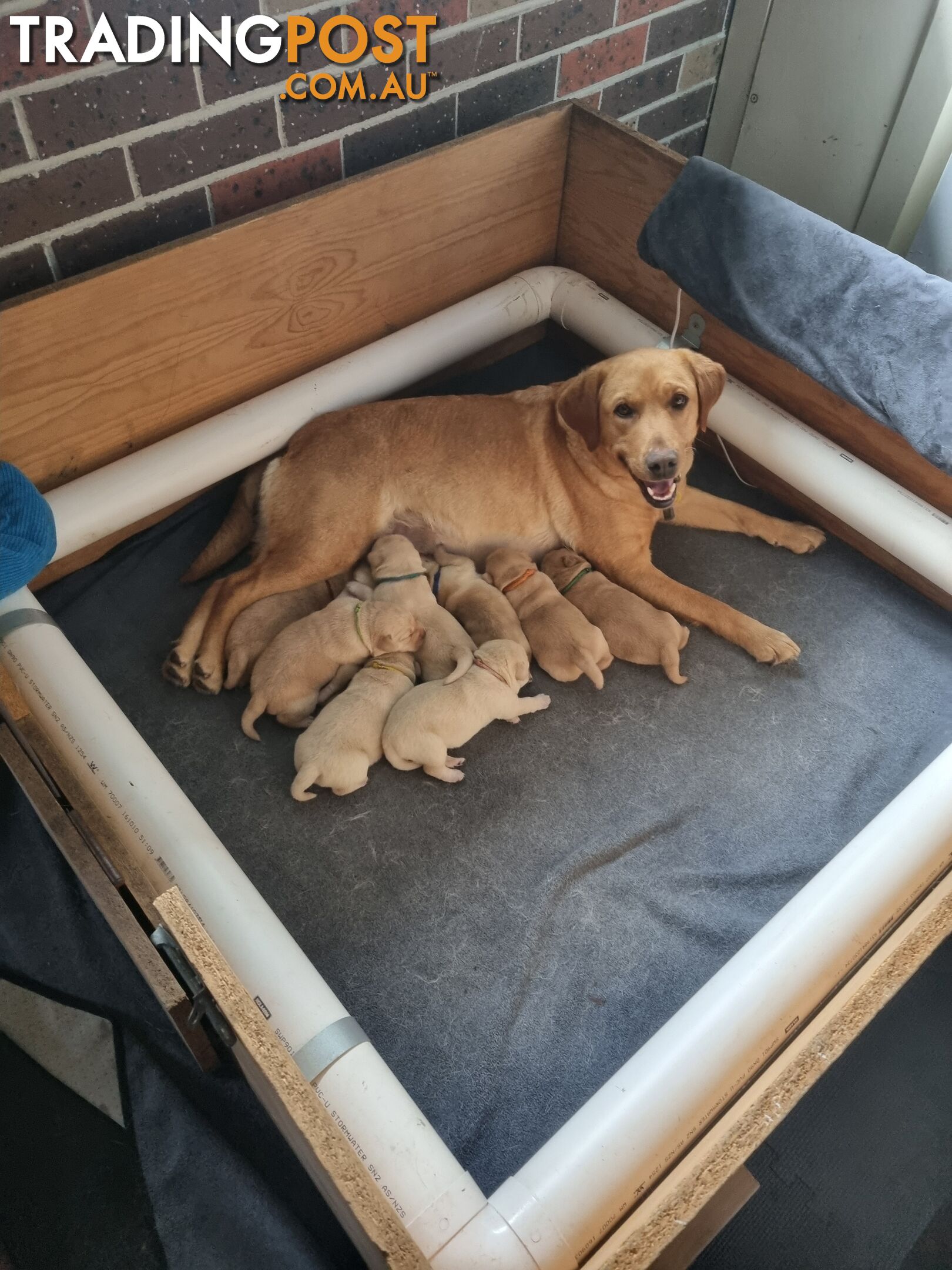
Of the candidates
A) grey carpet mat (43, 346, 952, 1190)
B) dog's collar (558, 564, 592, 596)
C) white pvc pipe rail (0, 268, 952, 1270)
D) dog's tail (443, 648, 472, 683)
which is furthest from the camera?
dog's collar (558, 564, 592, 596)

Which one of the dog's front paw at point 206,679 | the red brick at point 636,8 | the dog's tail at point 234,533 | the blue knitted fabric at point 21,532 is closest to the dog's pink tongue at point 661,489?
the dog's tail at point 234,533

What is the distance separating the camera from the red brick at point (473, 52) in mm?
2631

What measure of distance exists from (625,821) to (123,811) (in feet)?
3.41

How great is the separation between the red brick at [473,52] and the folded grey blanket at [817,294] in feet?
2.26

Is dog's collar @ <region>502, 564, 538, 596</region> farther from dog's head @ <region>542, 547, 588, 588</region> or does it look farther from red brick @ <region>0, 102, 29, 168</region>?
red brick @ <region>0, 102, 29, 168</region>

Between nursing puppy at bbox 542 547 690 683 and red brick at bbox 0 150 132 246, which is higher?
red brick at bbox 0 150 132 246

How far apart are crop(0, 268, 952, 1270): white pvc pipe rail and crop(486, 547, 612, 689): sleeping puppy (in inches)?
29.9

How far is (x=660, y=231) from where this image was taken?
2.58 metres

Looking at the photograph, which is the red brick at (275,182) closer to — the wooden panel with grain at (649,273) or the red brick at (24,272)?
the red brick at (24,272)

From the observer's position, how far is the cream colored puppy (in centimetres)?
220

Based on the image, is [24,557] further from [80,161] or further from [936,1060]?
[936,1060]

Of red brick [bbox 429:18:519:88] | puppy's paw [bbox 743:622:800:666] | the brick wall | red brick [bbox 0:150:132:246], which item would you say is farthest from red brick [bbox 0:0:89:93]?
puppy's paw [bbox 743:622:800:666]

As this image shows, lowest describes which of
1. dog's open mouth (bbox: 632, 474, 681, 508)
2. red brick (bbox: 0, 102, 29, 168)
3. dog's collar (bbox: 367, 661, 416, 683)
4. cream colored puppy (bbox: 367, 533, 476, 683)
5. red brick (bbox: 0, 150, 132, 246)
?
dog's collar (bbox: 367, 661, 416, 683)

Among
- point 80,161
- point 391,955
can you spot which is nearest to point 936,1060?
point 391,955
